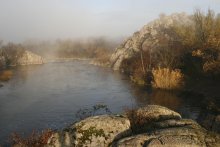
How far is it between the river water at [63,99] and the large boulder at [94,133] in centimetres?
1240

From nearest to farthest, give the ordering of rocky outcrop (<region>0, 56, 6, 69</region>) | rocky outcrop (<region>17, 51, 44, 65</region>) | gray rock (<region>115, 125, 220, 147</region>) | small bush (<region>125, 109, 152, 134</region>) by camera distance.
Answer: gray rock (<region>115, 125, 220, 147</region>) < small bush (<region>125, 109, 152, 134</region>) < rocky outcrop (<region>0, 56, 6, 69</region>) < rocky outcrop (<region>17, 51, 44, 65</region>)

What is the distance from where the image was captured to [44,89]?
186ft

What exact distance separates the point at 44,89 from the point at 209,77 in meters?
28.5

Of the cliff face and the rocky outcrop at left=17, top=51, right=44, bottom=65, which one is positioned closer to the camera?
the cliff face

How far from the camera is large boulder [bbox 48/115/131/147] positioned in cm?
1788

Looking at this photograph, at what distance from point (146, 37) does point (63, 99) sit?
1829 inches

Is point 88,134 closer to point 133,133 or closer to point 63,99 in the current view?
point 133,133


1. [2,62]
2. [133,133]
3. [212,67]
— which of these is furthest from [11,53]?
[133,133]

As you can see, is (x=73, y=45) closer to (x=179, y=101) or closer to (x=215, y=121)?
(x=179, y=101)

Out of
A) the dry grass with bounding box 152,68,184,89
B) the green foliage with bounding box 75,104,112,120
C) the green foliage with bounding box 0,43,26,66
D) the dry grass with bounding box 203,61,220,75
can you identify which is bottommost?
the green foliage with bounding box 75,104,112,120

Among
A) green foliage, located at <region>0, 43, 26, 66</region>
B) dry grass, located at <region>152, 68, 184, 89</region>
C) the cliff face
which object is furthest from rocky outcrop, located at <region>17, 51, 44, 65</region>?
dry grass, located at <region>152, 68, 184, 89</region>

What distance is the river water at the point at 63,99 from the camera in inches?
1412

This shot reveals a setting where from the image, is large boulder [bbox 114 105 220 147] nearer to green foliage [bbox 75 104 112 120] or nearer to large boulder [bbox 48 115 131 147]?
large boulder [bbox 48 115 131 147]

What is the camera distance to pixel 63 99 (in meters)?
47.7
